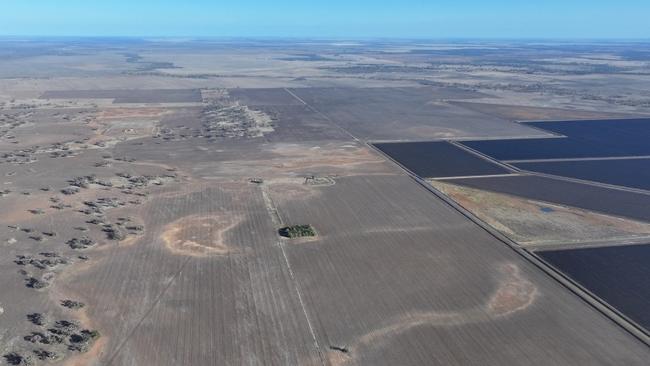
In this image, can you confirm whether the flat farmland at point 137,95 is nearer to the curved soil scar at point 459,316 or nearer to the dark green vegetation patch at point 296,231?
the dark green vegetation patch at point 296,231

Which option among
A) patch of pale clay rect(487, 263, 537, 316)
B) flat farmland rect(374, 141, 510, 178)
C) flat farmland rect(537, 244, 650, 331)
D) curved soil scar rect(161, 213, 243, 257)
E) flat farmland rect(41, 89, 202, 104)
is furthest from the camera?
flat farmland rect(41, 89, 202, 104)

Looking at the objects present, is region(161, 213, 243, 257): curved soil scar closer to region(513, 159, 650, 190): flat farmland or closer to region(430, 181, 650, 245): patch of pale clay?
region(430, 181, 650, 245): patch of pale clay

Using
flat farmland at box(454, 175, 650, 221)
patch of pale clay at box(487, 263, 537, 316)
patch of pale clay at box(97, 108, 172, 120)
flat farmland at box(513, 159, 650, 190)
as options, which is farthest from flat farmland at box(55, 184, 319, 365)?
patch of pale clay at box(97, 108, 172, 120)

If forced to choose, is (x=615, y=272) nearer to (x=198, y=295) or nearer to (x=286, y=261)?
(x=286, y=261)

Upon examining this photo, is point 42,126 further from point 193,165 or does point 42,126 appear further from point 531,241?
point 531,241

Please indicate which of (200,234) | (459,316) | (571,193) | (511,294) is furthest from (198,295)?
(571,193)

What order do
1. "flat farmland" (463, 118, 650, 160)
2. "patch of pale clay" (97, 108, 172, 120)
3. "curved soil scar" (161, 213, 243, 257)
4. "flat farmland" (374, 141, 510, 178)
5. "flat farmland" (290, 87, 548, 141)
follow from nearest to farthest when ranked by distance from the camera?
"curved soil scar" (161, 213, 243, 257) < "flat farmland" (374, 141, 510, 178) < "flat farmland" (463, 118, 650, 160) < "flat farmland" (290, 87, 548, 141) < "patch of pale clay" (97, 108, 172, 120)
